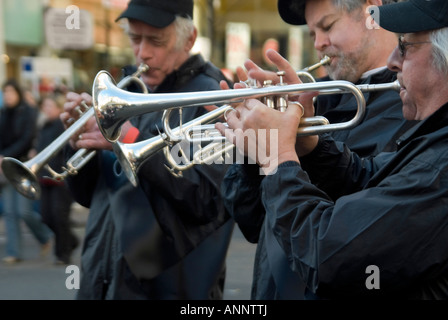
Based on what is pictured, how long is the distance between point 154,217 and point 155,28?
835mm

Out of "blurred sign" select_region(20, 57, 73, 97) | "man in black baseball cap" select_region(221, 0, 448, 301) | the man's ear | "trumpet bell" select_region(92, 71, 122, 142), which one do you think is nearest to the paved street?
the man's ear

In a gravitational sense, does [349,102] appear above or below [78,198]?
above

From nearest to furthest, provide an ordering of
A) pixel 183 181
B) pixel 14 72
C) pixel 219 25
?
pixel 183 181
pixel 14 72
pixel 219 25

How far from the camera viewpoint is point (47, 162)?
120 inches

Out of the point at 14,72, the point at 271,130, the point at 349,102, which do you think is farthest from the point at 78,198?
the point at 14,72

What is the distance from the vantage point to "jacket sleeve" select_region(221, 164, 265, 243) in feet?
7.10

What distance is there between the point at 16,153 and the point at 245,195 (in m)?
5.34

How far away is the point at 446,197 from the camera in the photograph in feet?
5.01

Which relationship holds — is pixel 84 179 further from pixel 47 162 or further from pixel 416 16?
pixel 416 16

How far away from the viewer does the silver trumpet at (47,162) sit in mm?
2896

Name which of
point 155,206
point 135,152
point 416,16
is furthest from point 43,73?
point 416,16

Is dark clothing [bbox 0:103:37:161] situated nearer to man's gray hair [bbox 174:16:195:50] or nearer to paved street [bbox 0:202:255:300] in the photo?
paved street [bbox 0:202:255:300]
